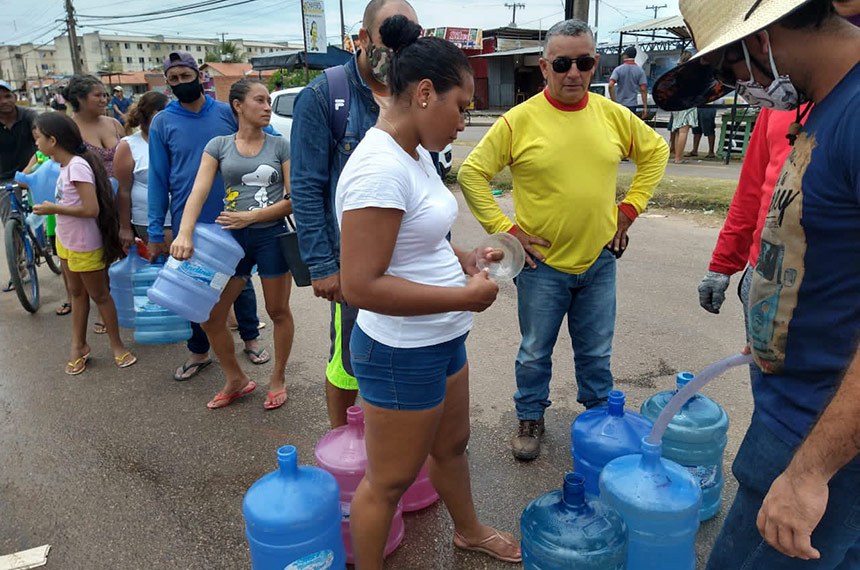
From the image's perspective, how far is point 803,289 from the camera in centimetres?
134

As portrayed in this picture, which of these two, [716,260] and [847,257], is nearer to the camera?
[847,257]

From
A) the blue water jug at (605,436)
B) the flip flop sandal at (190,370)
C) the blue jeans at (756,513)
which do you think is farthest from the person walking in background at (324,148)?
the flip flop sandal at (190,370)

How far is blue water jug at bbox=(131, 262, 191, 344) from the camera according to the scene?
455 cm

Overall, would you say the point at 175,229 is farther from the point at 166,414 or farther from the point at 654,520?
the point at 654,520

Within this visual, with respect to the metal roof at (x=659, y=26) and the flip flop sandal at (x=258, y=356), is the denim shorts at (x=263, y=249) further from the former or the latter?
the metal roof at (x=659, y=26)

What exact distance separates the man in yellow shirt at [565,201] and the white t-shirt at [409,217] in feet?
3.22

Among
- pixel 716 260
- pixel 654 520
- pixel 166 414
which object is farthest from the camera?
pixel 166 414

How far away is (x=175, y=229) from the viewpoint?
12.8 feet

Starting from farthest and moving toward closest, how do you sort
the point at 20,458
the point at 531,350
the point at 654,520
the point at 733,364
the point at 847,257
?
1. the point at 20,458
2. the point at 531,350
3. the point at 654,520
4. the point at 733,364
5. the point at 847,257

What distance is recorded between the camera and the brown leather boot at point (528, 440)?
309 centimetres

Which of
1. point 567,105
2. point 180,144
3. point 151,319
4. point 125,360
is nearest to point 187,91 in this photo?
point 180,144

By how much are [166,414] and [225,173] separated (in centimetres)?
151

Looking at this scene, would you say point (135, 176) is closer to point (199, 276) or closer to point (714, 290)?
point (199, 276)

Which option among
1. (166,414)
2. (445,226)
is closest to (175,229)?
(166,414)
